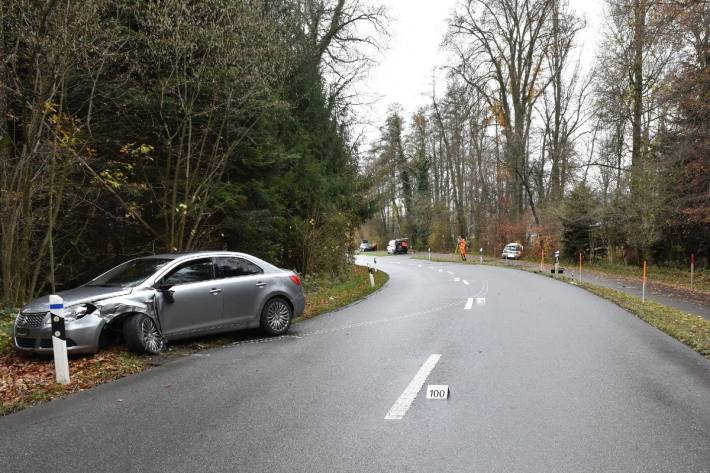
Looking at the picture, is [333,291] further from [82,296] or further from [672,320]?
[82,296]

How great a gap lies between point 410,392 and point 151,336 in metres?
4.16

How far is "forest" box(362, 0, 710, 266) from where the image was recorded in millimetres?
19641

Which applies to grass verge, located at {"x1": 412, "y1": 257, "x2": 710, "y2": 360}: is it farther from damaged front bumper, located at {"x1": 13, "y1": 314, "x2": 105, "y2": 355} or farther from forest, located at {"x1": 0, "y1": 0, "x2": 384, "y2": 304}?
forest, located at {"x1": 0, "y1": 0, "x2": 384, "y2": 304}

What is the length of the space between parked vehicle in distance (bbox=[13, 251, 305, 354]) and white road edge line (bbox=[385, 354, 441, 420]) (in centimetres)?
342

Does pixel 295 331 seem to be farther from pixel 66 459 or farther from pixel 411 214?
pixel 411 214

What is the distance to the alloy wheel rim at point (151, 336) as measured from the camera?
794 centimetres

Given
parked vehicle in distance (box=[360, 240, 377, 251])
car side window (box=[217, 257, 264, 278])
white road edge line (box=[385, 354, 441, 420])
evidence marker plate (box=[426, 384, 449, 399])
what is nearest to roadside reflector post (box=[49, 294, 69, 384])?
car side window (box=[217, 257, 264, 278])

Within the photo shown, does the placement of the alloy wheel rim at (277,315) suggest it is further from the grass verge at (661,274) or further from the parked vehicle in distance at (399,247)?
the parked vehicle in distance at (399,247)

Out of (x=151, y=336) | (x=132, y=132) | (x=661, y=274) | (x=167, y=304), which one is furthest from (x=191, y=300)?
(x=661, y=274)

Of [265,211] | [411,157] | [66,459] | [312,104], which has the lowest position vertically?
[66,459]

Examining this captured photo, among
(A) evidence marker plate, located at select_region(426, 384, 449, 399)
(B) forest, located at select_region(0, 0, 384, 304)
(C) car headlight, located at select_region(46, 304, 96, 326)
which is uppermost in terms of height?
(B) forest, located at select_region(0, 0, 384, 304)

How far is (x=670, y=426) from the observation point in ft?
15.7

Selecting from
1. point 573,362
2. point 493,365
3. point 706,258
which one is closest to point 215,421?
point 493,365

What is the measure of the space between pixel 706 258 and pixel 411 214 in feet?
129
